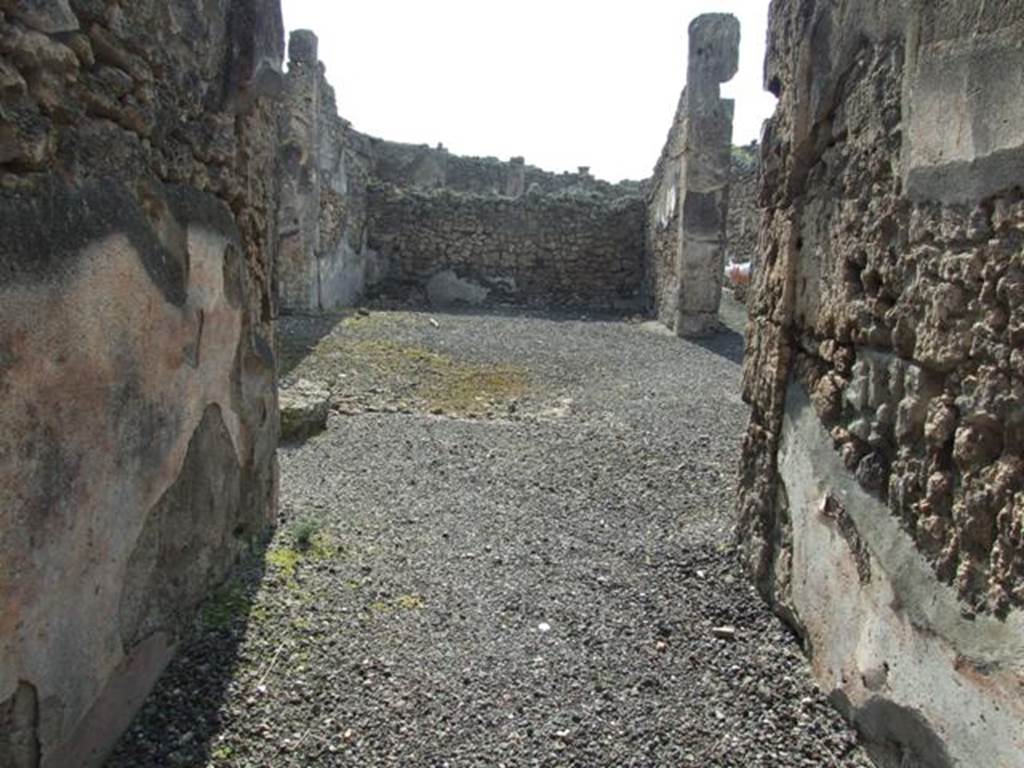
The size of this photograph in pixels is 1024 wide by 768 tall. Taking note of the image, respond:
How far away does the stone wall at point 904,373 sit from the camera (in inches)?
61.2

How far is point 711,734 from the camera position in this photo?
2.18 metres

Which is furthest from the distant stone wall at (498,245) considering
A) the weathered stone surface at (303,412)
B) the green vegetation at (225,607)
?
the green vegetation at (225,607)

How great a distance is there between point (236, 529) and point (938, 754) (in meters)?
2.38

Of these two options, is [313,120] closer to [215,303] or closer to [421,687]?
[215,303]

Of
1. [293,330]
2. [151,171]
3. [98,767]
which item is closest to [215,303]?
[151,171]

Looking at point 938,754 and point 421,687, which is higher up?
point 938,754

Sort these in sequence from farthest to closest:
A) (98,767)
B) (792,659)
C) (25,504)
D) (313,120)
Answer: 1. (313,120)
2. (792,659)
3. (98,767)
4. (25,504)

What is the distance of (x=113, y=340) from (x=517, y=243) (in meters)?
12.4

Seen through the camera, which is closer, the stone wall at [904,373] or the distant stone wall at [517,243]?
the stone wall at [904,373]

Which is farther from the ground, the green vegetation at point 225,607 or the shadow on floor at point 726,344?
the shadow on floor at point 726,344

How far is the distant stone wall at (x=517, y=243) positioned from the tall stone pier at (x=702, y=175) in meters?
3.49

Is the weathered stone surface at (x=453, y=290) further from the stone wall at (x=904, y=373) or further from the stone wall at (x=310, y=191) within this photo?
the stone wall at (x=904, y=373)

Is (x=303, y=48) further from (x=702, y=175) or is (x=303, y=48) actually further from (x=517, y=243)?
(x=702, y=175)

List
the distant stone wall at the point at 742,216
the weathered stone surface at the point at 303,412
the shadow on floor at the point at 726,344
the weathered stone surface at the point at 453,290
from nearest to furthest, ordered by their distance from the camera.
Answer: the weathered stone surface at the point at 303,412, the shadow on floor at the point at 726,344, the weathered stone surface at the point at 453,290, the distant stone wall at the point at 742,216
